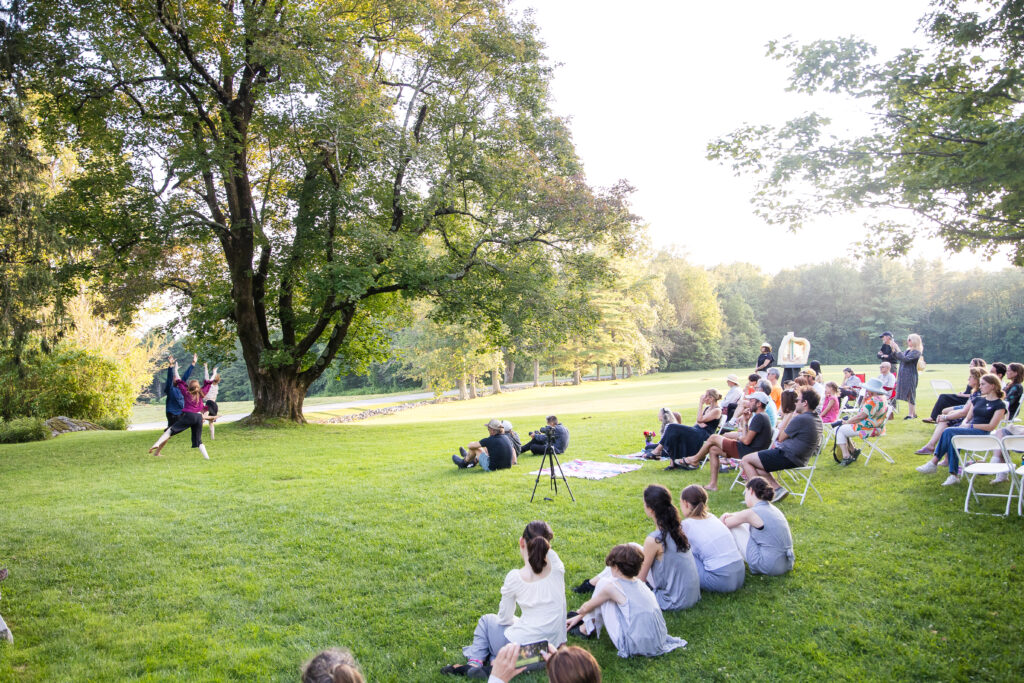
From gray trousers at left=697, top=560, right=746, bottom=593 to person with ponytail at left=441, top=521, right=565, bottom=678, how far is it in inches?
59.5

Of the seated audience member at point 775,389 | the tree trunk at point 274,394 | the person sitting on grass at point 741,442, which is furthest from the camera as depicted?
the tree trunk at point 274,394

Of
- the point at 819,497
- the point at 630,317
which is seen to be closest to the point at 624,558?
the point at 819,497

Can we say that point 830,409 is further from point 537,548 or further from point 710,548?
point 537,548

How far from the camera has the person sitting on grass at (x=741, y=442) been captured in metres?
7.90

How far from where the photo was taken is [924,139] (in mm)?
7242

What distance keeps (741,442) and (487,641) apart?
5390mm

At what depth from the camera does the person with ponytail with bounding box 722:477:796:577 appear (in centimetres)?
511

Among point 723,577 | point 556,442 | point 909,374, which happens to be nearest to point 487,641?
point 723,577

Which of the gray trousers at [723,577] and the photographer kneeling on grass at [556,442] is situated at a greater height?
the photographer kneeling on grass at [556,442]

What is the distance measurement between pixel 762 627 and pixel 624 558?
1.26 metres

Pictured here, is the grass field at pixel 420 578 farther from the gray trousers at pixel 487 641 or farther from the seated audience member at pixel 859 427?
the seated audience member at pixel 859 427

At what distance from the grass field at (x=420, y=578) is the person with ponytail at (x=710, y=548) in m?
0.12

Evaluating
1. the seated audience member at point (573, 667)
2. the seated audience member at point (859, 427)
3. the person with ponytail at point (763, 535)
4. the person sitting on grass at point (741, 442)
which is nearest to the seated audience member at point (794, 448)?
the person sitting on grass at point (741, 442)

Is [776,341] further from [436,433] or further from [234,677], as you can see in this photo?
[234,677]
